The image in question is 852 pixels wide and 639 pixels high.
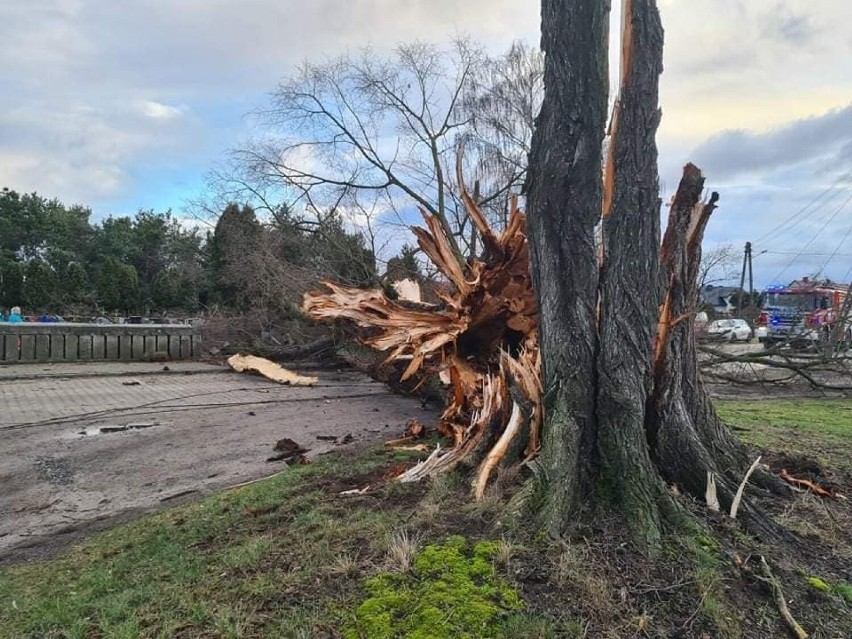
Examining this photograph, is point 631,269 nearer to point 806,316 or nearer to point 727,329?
point 727,329

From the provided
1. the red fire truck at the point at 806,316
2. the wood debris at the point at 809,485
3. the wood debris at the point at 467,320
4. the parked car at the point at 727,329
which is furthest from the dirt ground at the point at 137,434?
the red fire truck at the point at 806,316

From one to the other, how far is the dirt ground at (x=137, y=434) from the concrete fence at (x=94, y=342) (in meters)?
0.88

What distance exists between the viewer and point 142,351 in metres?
13.8

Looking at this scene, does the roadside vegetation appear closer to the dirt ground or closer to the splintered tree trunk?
the splintered tree trunk

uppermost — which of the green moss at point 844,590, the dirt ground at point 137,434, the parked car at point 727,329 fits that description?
the parked car at point 727,329

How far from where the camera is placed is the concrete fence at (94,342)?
1233 centimetres

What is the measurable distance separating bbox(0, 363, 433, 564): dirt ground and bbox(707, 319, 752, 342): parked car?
18.7 feet

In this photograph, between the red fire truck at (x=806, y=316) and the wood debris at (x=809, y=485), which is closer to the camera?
the wood debris at (x=809, y=485)

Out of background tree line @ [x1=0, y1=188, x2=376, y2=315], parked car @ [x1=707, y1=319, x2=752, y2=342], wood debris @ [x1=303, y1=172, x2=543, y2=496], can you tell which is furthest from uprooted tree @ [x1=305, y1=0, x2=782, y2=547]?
background tree line @ [x1=0, y1=188, x2=376, y2=315]

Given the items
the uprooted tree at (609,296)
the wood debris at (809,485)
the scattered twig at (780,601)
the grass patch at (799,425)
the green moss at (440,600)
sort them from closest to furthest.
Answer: the green moss at (440,600) < the scattered twig at (780,601) < the uprooted tree at (609,296) < the wood debris at (809,485) < the grass patch at (799,425)

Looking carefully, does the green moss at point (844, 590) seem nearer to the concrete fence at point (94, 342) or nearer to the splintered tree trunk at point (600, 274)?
the splintered tree trunk at point (600, 274)

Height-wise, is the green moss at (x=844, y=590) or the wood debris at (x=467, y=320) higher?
the wood debris at (x=467, y=320)

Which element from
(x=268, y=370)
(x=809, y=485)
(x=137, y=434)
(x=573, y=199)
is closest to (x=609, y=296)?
(x=573, y=199)

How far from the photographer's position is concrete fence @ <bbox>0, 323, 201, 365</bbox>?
1233cm
